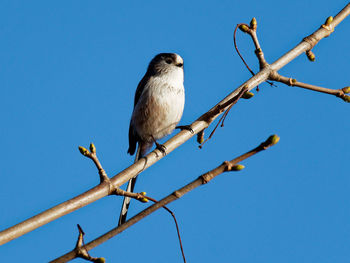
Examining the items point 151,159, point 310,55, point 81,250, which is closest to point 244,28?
point 310,55

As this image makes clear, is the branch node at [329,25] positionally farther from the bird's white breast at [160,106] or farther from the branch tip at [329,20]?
the bird's white breast at [160,106]

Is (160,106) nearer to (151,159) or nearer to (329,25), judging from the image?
(151,159)

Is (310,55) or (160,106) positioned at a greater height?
(160,106)

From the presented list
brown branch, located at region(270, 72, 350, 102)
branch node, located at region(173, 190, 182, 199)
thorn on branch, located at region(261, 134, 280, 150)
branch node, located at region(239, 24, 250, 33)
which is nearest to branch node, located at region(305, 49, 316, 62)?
brown branch, located at region(270, 72, 350, 102)

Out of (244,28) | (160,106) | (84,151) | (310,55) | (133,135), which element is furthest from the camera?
(133,135)

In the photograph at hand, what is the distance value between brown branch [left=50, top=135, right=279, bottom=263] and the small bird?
3.04 m

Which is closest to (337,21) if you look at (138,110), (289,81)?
(289,81)

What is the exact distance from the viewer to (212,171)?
2.08m

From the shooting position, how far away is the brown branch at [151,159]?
6.82 ft

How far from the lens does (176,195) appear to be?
6.61ft

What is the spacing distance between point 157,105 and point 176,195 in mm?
3303

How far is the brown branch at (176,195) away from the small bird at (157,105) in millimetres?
3044

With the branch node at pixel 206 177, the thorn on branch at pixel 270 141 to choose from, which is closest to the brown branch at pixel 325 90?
the thorn on branch at pixel 270 141

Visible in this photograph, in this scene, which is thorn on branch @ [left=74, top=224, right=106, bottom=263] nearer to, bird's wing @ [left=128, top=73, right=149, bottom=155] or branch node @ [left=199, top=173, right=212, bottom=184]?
branch node @ [left=199, top=173, right=212, bottom=184]
